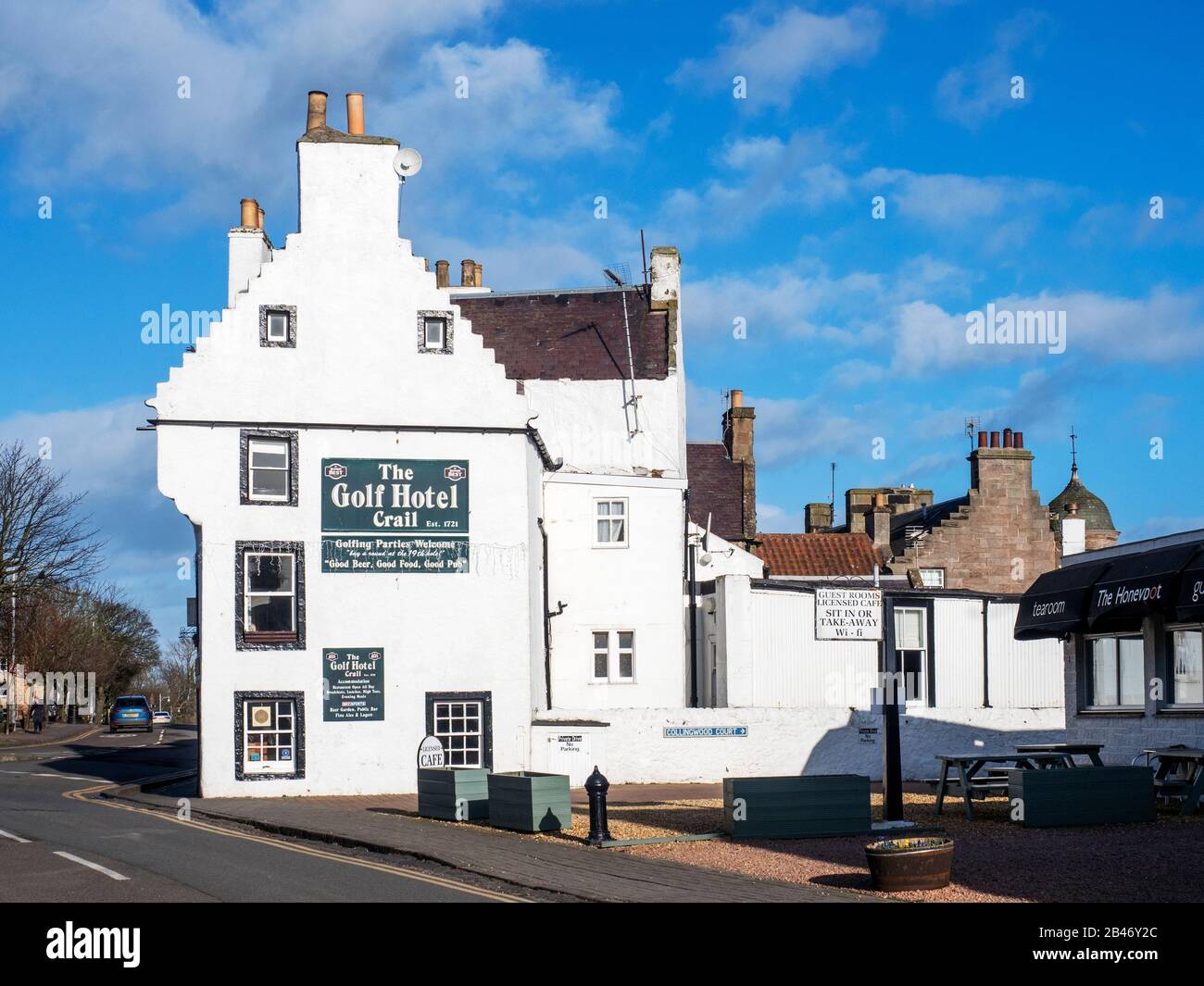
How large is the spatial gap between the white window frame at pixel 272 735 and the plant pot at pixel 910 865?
1668 cm

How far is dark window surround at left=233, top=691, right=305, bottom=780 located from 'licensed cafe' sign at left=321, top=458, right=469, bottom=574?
2.65 m

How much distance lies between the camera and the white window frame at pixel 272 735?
27672 mm

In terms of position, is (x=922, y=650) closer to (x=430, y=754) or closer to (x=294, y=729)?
(x=430, y=754)

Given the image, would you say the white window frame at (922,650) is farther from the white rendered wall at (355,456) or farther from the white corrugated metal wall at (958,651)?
the white rendered wall at (355,456)

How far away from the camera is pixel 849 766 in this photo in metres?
31.2

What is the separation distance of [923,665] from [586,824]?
15.2m

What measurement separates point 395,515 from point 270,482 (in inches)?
102

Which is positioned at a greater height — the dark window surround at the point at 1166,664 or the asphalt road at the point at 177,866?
the dark window surround at the point at 1166,664

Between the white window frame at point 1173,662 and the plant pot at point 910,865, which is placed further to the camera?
the white window frame at point 1173,662

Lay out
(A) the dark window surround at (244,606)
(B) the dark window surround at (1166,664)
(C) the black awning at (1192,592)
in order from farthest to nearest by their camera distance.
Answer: (A) the dark window surround at (244,606) → (B) the dark window surround at (1166,664) → (C) the black awning at (1192,592)

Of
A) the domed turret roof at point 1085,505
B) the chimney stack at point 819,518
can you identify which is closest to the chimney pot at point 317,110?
the chimney stack at point 819,518

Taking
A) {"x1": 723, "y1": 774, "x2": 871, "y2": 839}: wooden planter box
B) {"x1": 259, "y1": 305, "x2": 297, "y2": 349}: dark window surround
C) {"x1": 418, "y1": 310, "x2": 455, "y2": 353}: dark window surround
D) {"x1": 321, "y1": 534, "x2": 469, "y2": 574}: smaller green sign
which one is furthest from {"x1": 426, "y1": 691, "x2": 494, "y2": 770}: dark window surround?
{"x1": 723, "y1": 774, "x2": 871, "y2": 839}: wooden planter box

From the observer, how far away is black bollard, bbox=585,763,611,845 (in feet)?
58.9
